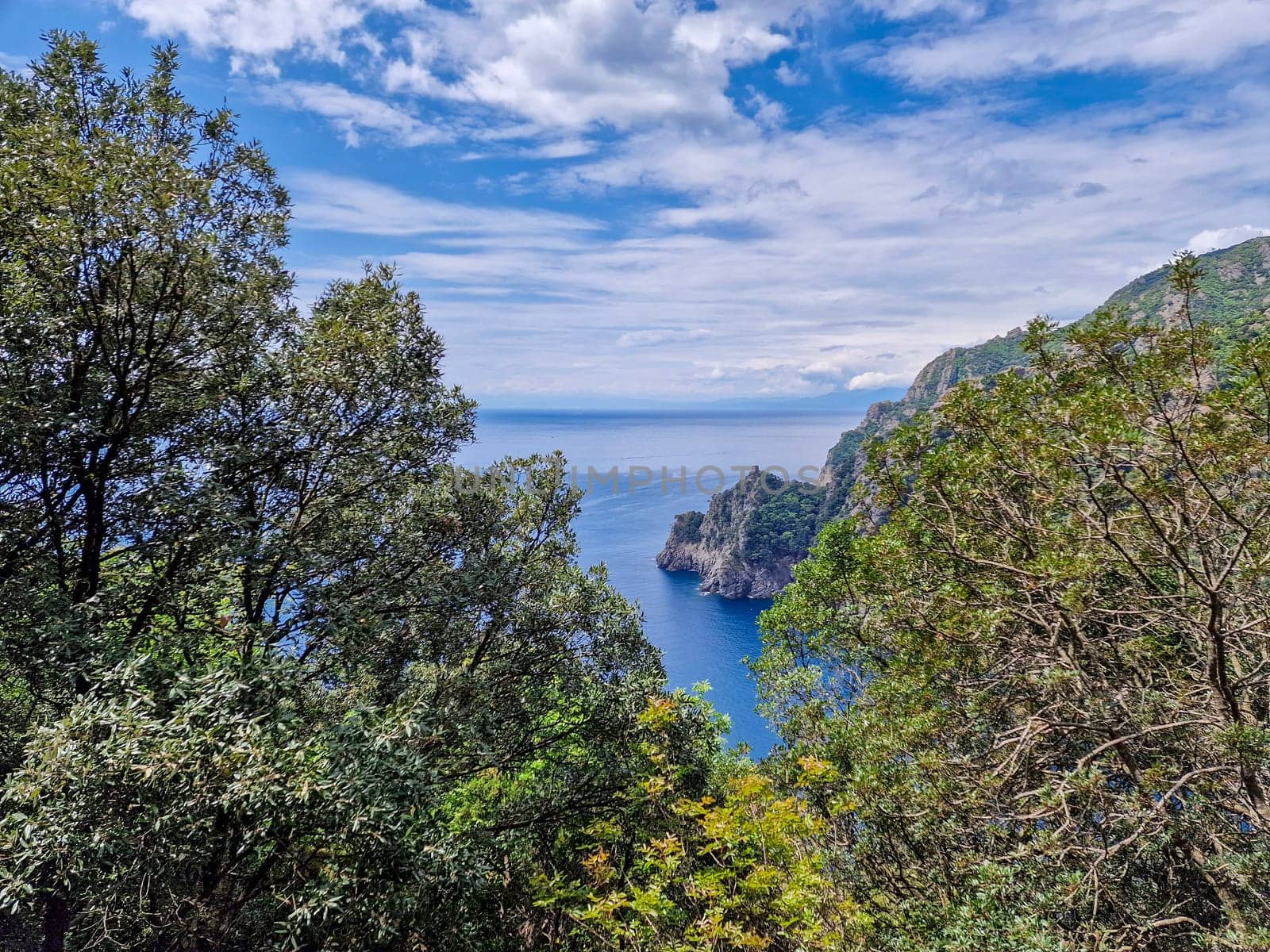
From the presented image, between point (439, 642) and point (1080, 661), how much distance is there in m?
8.31

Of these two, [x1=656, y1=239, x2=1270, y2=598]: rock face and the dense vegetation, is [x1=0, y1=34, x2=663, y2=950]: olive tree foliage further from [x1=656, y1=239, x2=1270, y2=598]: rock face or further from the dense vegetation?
[x1=656, y1=239, x2=1270, y2=598]: rock face

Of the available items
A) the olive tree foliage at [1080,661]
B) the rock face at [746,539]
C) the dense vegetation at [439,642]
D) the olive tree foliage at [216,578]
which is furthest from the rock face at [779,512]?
the olive tree foliage at [216,578]

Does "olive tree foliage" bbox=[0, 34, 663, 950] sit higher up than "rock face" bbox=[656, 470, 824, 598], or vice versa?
"olive tree foliage" bbox=[0, 34, 663, 950]

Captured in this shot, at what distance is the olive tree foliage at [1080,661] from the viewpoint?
5.68 meters

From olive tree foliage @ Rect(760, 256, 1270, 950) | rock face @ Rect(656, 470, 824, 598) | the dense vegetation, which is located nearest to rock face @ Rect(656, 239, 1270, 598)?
rock face @ Rect(656, 470, 824, 598)

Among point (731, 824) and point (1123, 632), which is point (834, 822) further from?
point (1123, 632)

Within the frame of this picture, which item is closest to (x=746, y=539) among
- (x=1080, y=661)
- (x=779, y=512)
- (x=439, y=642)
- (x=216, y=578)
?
(x=779, y=512)

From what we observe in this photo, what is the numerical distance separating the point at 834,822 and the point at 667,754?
153 inches

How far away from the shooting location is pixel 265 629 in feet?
20.1

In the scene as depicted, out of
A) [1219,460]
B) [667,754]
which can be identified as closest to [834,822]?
[667,754]

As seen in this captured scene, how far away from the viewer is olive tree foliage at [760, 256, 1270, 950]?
5680mm

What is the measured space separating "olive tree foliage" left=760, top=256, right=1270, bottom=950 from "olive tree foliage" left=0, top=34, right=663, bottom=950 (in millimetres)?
5520

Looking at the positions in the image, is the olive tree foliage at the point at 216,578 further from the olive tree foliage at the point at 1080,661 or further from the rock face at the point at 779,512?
the rock face at the point at 779,512

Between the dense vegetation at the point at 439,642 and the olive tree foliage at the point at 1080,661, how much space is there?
77 millimetres
